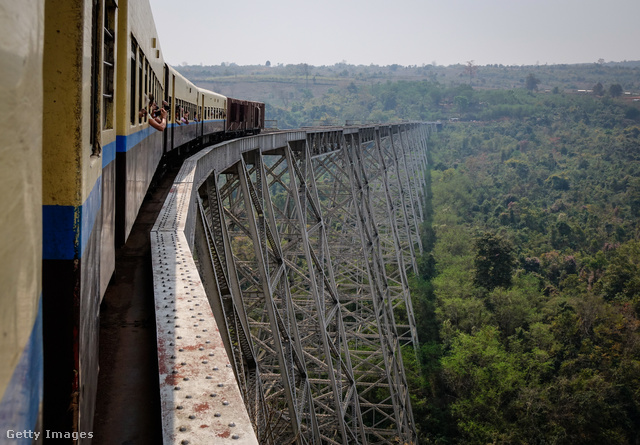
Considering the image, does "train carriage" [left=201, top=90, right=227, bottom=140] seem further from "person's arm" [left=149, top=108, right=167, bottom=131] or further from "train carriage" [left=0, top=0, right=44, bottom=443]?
"train carriage" [left=0, top=0, right=44, bottom=443]

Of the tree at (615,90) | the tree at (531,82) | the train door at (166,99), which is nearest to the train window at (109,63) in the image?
the train door at (166,99)

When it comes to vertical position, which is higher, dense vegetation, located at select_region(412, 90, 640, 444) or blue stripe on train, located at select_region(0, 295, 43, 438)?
blue stripe on train, located at select_region(0, 295, 43, 438)

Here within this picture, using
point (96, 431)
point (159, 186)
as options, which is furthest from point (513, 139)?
point (96, 431)

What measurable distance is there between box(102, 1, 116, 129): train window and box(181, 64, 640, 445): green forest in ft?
55.4

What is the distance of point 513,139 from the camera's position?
3204 inches

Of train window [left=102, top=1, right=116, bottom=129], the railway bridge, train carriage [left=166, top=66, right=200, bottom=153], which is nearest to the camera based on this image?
the railway bridge

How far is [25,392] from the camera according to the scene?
1.05 meters

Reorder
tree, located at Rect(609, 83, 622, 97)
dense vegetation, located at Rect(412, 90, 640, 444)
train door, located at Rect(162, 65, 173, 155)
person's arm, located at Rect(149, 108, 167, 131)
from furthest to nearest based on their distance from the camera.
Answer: tree, located at Rect(609, 83, 622, 97)
dense vegetation, located at Rect(412, 90, 640, 444)
train door, located at Rect(162, 65, 173, 155)
person's arm, located at Rect(149, 108, 167, 131)

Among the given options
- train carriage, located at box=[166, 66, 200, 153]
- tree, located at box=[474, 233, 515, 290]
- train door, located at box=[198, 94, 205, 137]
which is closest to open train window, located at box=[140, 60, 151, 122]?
train carriage, located at box=[166, 66, 200, 153]

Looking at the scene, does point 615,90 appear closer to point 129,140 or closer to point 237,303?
point 237,303

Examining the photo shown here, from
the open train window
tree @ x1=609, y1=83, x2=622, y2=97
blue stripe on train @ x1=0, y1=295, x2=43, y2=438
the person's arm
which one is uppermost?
tree @ x1=609, y1=83, x2=622, y2=97

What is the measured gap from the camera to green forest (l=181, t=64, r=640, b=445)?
60.6ft

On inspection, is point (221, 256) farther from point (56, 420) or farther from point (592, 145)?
point (592, 145)

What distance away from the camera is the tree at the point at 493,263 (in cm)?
2981
